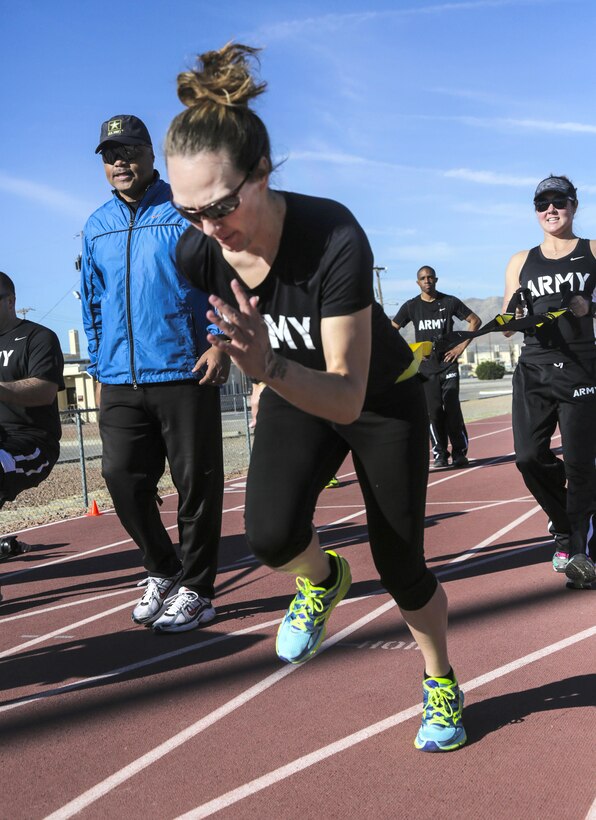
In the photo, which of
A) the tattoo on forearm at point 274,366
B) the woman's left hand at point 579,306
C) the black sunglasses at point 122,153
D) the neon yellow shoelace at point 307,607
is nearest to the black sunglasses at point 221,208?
the tattoo on forearm at point 274,366

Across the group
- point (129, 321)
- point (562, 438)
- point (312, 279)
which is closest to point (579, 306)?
point (562, 438)

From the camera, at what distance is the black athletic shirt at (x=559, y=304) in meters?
5.36

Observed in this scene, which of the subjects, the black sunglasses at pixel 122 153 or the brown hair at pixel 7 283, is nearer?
the black sunglasses at pixel 122 153

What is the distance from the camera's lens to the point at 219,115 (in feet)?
8.30

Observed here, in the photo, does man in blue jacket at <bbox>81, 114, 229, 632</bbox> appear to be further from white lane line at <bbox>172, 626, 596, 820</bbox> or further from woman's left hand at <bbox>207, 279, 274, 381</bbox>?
woman's left hand at <bbox>207, 279, 274, 381</bbox>

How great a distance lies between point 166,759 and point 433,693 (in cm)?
96

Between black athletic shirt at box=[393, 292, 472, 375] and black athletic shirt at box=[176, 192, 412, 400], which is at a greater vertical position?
black athletic shirt at box=[393, 292, 472, 375]

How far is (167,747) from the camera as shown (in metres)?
3.33

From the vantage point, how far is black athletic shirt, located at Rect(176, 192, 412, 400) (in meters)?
2.60

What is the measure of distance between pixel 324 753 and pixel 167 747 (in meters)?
0.58

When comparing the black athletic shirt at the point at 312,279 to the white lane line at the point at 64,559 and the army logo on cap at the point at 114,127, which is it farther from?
the white lane line at the point at 64,559

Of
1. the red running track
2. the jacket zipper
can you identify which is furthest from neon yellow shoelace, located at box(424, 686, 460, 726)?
the jacket zipper

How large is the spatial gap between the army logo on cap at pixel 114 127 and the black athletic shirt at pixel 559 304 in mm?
2532

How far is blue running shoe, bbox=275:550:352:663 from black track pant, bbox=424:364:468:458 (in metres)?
8.71
